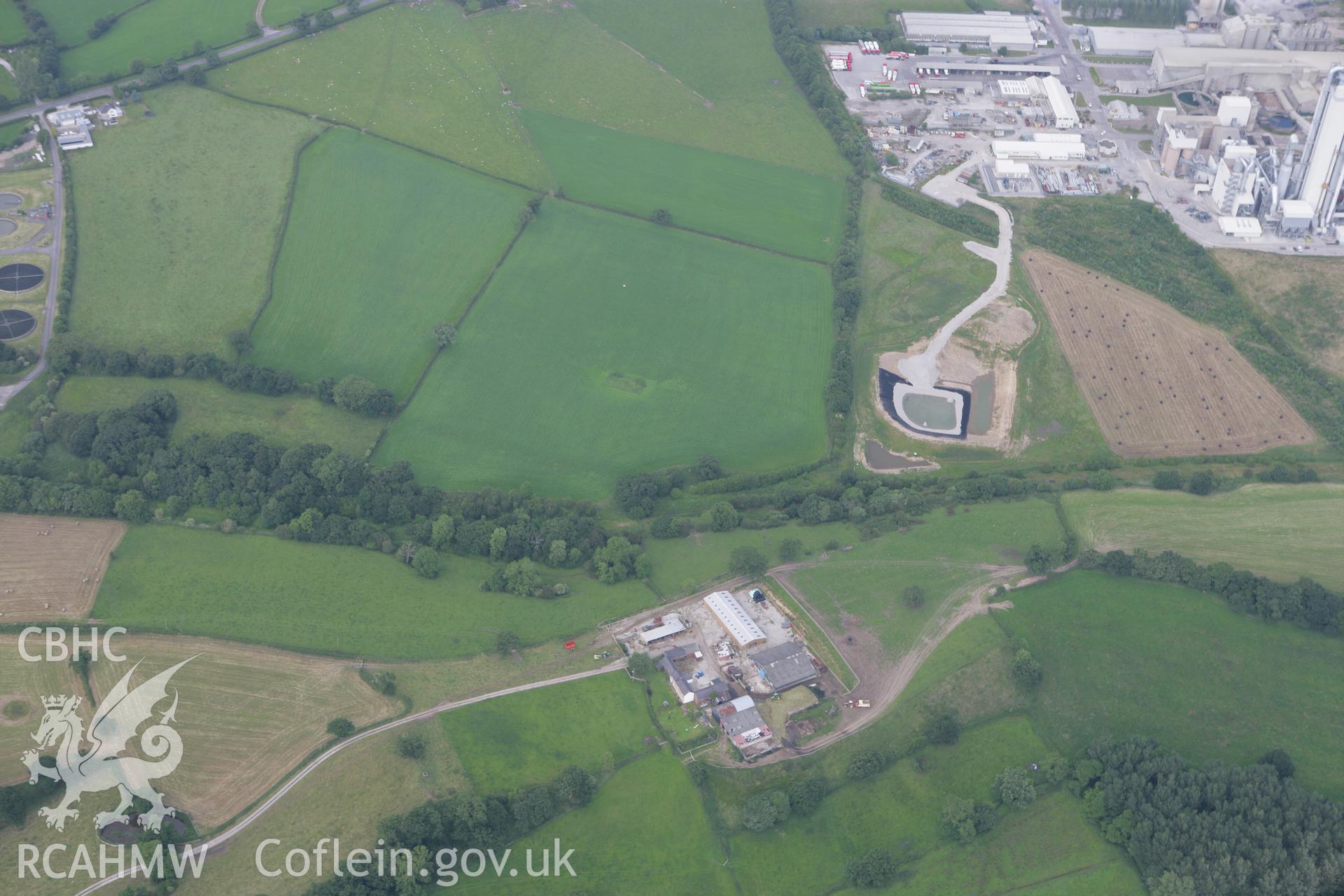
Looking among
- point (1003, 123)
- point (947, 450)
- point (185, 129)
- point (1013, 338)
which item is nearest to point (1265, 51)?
point (1003, 123)

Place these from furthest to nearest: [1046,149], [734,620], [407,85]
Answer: [407,85]
[1046,149]
[734,620]

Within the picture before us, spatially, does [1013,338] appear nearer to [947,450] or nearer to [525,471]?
[947,450]

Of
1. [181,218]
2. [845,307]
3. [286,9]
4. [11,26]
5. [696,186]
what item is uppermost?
[286,9]

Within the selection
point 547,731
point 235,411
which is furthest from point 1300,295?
point 235,411

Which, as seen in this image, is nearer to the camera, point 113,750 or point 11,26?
point 113,750

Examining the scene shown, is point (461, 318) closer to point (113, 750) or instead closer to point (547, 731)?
point (547, 731)

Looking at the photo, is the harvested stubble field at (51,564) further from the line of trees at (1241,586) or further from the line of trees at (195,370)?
the line of trees at (1241,586)
